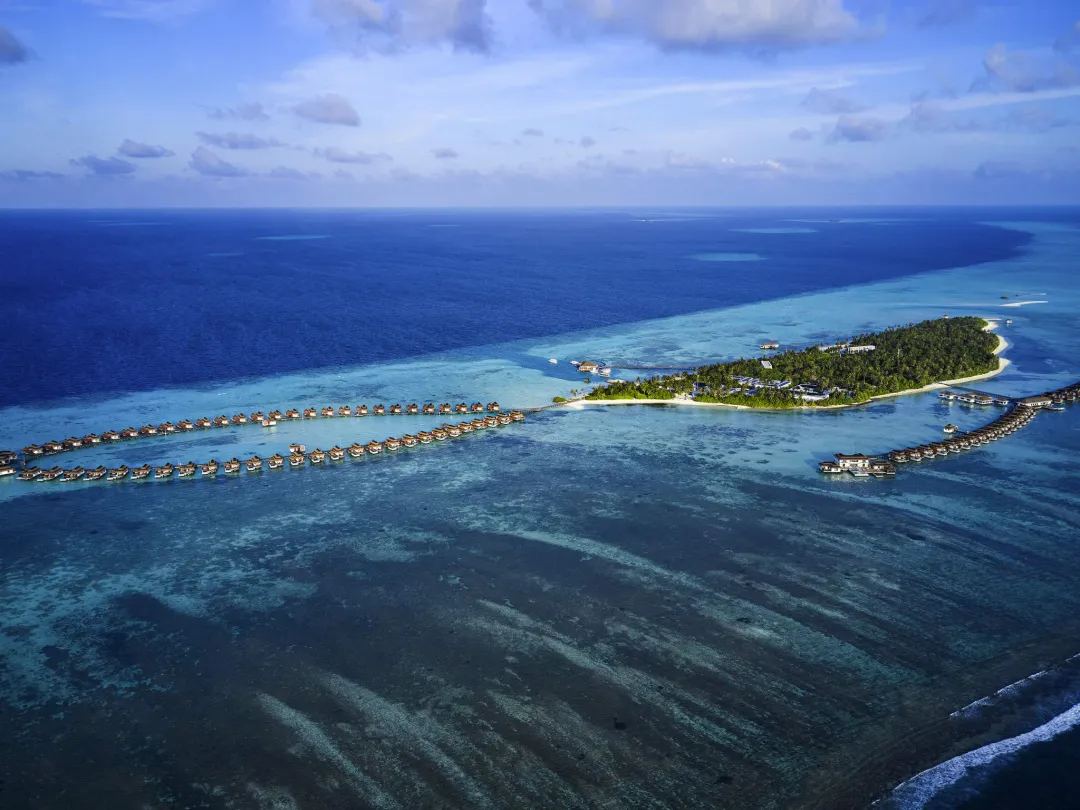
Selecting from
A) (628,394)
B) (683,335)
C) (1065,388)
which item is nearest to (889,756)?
(628,394)

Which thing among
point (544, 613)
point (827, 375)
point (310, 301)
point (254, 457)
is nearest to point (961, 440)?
point (827, 375)

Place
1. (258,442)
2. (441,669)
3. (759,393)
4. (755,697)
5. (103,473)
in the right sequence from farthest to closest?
(759,393) → (258,442) → (103,473) → (441,669) → (755,697)

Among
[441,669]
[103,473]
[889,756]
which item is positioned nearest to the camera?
[889,756]

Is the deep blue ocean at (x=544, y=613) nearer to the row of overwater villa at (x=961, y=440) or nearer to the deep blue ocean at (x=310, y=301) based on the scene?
the row of overwater villa at (x=961, y=440)

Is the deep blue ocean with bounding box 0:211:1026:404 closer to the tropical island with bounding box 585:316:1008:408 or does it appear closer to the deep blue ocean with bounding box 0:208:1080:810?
the deep blue ocean with bounding box 0:208:1080:810

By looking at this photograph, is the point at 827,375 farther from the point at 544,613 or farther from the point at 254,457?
the point at 254,457

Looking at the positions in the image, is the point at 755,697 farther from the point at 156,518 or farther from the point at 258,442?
the point at 258,442
